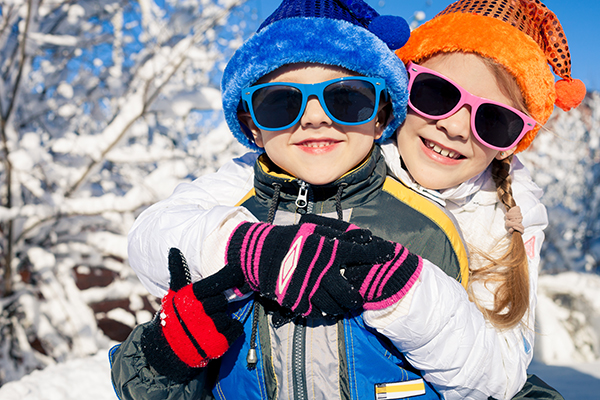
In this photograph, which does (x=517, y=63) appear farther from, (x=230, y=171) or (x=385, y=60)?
(x=230, y=171)

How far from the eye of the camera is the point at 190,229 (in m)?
1.16

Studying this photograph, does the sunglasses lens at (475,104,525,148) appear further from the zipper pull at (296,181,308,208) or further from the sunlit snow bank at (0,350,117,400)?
the sunlit snow bank at (0,350,117,400)

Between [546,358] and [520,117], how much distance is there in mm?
3695

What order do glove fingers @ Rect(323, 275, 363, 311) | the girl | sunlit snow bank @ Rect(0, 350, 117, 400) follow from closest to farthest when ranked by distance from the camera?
1. glove fingers @ Rect(323, 275, 363, 311)
2. the girl
3. sunlit snow bank @ Rect(0, 350, 117, 400)

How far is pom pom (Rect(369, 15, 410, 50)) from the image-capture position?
1.38m

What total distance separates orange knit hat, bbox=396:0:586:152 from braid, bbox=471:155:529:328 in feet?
1.28

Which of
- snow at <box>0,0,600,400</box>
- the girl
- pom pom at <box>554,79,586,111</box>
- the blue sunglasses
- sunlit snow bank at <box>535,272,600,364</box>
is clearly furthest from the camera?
sunlit snow bank at <box>535,272,600,364</box>

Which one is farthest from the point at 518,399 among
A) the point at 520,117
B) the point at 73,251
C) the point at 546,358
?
the point at 73,251

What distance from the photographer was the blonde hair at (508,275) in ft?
4.33

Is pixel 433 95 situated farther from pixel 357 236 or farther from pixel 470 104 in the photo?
pixel 357 236

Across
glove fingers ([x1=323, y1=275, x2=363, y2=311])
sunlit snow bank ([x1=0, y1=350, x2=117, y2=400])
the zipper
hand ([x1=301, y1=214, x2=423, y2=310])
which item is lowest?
sunlit snow bank ([x1=0, y1=350, x2=117, y2=400])

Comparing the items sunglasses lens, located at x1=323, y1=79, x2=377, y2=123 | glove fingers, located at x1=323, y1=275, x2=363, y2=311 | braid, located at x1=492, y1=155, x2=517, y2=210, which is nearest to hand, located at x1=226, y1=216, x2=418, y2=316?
glove fingers, located at x1=323, y1=275, x2=363, y2=311

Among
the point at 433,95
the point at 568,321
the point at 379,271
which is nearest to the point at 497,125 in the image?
the point at 433,95

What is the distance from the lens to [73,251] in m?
3.99
